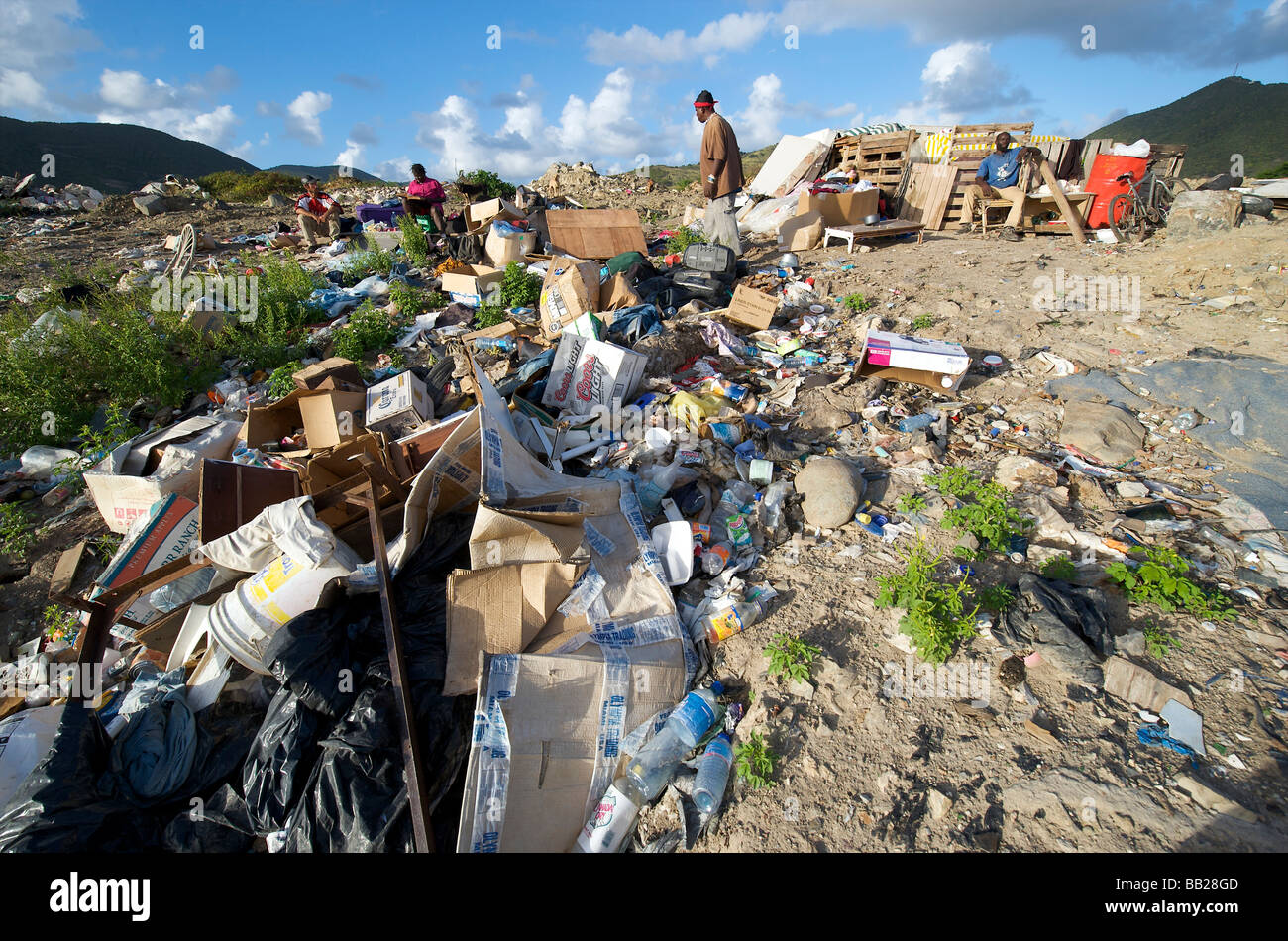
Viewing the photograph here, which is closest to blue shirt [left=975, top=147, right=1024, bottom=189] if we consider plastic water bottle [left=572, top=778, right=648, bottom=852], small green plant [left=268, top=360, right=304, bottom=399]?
small green plant [left=268, top=360, right=304, bottom=399]

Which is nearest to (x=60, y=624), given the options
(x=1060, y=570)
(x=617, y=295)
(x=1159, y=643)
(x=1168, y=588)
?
(x=617, y=295)

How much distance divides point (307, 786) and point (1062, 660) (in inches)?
103

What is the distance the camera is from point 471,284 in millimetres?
6098

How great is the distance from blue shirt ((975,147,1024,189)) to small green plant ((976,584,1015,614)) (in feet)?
26.1

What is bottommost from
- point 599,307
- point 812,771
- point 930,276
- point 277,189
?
point 812,771

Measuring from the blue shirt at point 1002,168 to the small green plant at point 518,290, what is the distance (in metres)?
6.78

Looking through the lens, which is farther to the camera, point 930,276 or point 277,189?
point 277,189

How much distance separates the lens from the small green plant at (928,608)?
2.02 meters

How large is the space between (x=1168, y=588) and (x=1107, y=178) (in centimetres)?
789

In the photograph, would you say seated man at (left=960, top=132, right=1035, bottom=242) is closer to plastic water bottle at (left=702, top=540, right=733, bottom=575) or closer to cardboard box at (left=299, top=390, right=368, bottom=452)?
plastic water bottle at (left=702, top=540, right=733, bottom=575)

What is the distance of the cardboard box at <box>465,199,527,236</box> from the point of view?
7.55 meters

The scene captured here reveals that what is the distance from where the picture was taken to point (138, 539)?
268 cm

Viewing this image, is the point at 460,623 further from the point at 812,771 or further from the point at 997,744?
the point at 997,744
